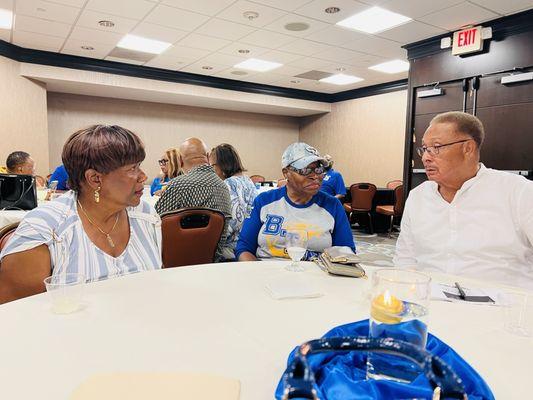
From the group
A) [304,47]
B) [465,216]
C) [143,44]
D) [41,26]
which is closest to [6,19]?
[41,26]

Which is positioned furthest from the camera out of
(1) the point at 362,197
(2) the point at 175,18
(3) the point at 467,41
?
(1) the point at 362,197

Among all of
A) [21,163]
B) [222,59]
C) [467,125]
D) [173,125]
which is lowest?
[21,163]

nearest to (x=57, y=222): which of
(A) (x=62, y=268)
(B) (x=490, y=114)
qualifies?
(A) (x=62, y=268)

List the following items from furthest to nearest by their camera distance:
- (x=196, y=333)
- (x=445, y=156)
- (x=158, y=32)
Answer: (x=158, y=32)
(x=445, y=156)
(x=196, y=333)

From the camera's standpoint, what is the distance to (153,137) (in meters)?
9.50

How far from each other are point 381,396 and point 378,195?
714 centimetres

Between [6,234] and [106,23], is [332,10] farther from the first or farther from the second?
[6,234]

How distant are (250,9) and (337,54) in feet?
7.61

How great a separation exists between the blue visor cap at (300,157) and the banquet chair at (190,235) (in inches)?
21.6

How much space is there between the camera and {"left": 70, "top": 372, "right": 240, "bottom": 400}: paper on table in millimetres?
674

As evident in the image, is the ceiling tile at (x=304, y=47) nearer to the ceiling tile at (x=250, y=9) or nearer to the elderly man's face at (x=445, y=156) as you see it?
the ceiling tile at (x=250, y=9)

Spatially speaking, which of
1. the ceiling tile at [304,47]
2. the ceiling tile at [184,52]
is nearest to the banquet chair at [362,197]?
the ceiling tile at [304,47]

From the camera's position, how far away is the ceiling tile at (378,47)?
586cm

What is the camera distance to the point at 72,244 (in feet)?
4.51
